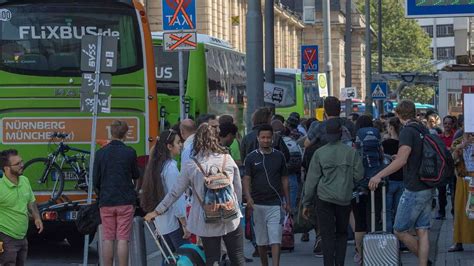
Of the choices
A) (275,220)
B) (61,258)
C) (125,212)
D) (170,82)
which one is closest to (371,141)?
(275,220)

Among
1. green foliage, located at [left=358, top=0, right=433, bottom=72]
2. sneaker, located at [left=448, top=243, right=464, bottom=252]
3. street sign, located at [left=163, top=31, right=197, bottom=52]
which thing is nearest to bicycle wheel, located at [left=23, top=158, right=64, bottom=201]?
street sign, located at [left=163, top=31, right=197, bottom=52]

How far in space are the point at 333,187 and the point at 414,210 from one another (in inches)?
34.0

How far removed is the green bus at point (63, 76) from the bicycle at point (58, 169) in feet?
0.21

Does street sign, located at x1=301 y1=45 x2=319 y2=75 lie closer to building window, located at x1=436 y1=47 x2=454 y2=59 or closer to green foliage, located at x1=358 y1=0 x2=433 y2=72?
green foliage, located at x1=358 y1=0 x2=433 y2=72

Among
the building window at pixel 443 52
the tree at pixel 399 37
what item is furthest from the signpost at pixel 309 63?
the building window at pixel 443 52

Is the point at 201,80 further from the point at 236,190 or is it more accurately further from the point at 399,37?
the point at 399,37

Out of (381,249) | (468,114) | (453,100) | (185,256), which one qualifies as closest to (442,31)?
(453,100)

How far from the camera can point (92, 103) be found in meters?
14.7

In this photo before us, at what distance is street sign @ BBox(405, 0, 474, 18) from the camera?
12562mm

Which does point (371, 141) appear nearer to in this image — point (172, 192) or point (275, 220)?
point (275, 220)

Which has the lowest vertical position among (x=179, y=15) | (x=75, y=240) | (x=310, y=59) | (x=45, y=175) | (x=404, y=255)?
(x=75, y=240)

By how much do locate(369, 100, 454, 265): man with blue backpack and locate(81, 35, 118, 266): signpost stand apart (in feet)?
14.3

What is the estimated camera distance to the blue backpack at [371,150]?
1373 centimetres

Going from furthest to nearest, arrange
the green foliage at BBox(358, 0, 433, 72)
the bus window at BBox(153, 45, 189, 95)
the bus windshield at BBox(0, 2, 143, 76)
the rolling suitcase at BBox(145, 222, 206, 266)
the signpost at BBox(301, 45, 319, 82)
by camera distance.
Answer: the green foliage at BBox(358, 0, 433, 72) < the signpost at BBox(301, 45, 319, 82) < the bus window at BBox(153, 45, 189, 95) < the bus windshield at BBox(0, 2, 143, 76) < the rolling suitcase at BBox(145, 222, 206, 266)
